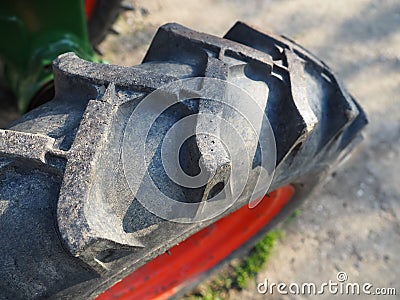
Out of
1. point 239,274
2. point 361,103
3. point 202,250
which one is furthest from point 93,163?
point 361,103

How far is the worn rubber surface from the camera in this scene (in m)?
0.80

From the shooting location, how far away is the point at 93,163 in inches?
31.3

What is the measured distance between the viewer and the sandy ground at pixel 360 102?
1.70 meters

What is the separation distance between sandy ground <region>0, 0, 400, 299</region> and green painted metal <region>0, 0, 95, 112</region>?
1.08 ft

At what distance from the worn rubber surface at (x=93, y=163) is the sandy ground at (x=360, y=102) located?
77cm

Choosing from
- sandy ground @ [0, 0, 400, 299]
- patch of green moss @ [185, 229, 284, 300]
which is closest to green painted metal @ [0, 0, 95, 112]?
sandy ground @ [0, 0, 400, 299]

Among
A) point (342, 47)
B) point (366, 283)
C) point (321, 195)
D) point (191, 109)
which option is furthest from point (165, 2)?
point (191, 109)

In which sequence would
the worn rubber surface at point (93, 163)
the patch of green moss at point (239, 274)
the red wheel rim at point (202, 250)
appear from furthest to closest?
the patch of green moss at point (239, 274) < the red wheel rim at point (202, 250) < the worn rubber surface at point (93, 163)

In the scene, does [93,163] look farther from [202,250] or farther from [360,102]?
[360,102]

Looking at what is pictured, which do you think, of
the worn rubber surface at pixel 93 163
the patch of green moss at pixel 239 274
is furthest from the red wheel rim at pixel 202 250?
the worn rubber surface at pixel 93 163

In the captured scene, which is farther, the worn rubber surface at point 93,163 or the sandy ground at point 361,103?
the sandy ground at point 361,103

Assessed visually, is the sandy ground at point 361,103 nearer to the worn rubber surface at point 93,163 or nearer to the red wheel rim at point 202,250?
the red wheel rim at point 202,250

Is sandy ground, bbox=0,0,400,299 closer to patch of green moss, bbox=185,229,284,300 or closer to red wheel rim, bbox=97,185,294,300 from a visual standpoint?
patch of green moss, bbox=185,229,284,300

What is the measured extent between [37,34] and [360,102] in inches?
47.7
